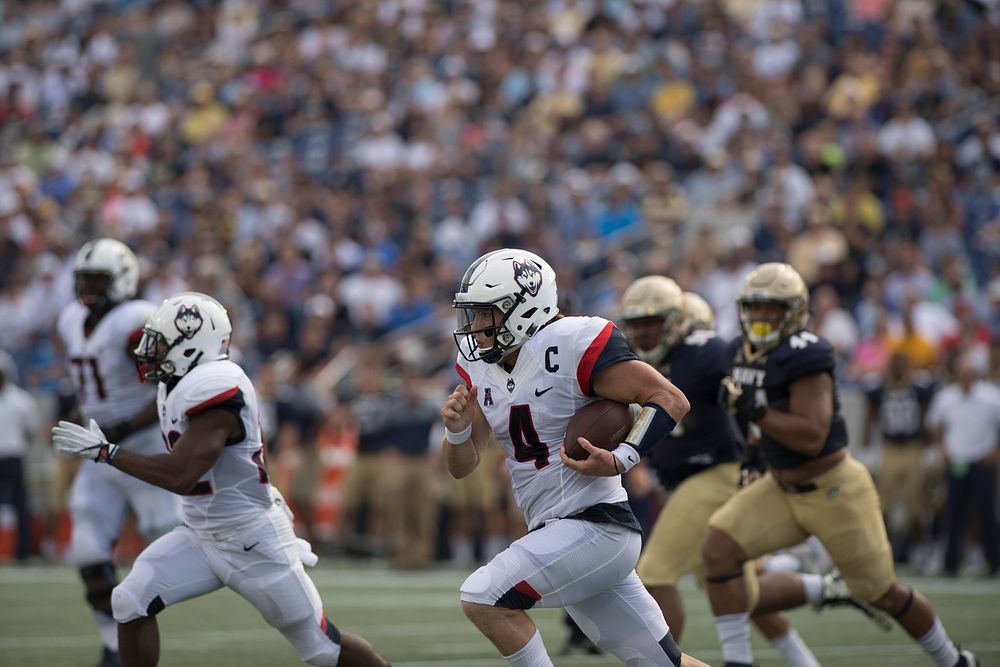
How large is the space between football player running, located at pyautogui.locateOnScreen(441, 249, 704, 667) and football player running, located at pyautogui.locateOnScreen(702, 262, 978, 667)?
54.6 inches

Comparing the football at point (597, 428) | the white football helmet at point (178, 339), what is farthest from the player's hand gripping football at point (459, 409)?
the white football helmet at point (178, 339)

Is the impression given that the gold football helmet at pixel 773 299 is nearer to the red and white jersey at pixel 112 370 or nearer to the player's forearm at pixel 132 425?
the player's forearm at pixel 132 425

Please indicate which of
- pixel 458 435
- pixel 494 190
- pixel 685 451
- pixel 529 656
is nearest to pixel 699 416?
pixel 685 451

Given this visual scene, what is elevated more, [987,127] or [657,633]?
[987,127]

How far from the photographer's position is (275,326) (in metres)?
14.9

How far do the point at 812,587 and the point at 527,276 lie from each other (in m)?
2.60

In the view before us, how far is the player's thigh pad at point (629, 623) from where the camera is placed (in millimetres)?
4895

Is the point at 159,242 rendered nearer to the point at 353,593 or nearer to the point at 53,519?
the point at 53,519

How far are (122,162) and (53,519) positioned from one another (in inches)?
245

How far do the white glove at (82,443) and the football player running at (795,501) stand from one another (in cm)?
244

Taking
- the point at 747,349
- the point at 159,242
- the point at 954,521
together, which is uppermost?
the point at 159,242

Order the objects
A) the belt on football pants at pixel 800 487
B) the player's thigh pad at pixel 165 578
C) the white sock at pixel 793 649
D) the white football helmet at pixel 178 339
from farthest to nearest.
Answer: the white sock at pixel 793 649
the belt on football pants at pixel 800 487
the white football helmet at pixel 178 339
the player's thigh pad at pixel 165 578

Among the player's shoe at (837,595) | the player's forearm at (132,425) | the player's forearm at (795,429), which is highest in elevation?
the player's forearm at (132,425)

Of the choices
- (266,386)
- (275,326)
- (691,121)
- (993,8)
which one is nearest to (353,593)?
(266,386)
